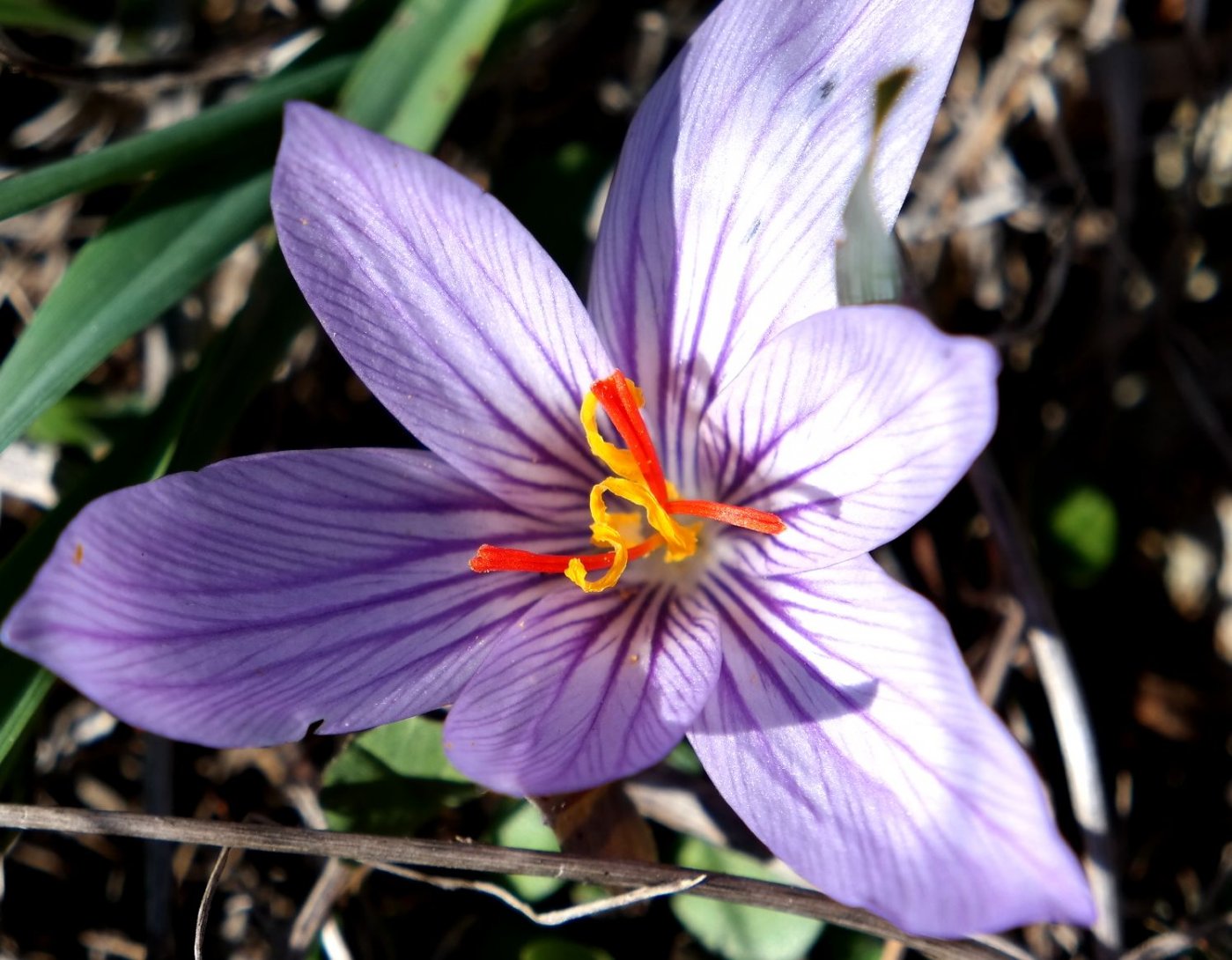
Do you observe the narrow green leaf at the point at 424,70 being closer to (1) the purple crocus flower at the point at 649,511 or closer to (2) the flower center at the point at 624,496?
(1) the purple crocus flower at the point at 649,511

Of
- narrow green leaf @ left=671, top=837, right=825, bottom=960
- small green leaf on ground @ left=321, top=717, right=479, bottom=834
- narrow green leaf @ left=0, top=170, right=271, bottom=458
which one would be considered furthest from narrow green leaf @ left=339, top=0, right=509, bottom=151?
narrow green leaf @ left=671, top=837, right=825, bottom=960

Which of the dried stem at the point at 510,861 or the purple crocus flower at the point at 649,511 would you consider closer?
the purple crocus flower at the point at 649,511

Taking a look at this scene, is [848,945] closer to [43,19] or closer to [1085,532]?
[1085,532]

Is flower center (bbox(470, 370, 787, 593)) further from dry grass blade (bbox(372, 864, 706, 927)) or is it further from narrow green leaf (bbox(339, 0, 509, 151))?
narrow green leaf (bbox(339, 0, 509, 151))

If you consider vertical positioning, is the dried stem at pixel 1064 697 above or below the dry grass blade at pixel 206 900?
below

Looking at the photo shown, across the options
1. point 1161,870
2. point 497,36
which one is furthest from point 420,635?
point 1161,870

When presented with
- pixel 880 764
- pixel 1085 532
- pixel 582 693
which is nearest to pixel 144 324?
pixel 582 693

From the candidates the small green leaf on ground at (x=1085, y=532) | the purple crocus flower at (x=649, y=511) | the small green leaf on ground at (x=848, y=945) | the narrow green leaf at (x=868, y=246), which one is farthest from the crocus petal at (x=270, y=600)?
the small green leaf on ground at (x=1085, y=532)
